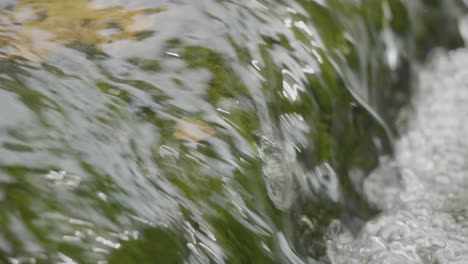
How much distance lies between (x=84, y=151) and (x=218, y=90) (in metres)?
0.77

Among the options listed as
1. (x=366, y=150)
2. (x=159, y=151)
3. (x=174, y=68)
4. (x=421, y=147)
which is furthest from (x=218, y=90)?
(x=421, y=147)

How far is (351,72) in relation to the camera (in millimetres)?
3711

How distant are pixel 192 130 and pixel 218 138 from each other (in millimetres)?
97

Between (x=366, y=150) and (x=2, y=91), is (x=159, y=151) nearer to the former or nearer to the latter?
(x=2, y=91)

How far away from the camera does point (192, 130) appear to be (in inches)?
103

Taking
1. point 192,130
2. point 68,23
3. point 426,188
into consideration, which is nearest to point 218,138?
point 192,130

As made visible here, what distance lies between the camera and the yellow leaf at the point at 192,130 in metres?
2.59

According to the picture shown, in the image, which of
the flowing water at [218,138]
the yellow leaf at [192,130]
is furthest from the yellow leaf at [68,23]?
the yellow leaf at [192,130]

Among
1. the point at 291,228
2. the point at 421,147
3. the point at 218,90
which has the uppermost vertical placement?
the point at 218,90

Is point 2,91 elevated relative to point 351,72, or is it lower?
elevated

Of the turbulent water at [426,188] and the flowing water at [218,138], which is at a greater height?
the flowing water at [218,138]

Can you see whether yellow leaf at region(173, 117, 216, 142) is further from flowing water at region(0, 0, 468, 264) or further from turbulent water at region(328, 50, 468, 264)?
turbulent water at region(328, 50, 468, 264)

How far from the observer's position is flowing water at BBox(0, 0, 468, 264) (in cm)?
211

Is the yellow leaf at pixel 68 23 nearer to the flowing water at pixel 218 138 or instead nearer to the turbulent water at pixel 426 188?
the flowing water at pixel 218 138
